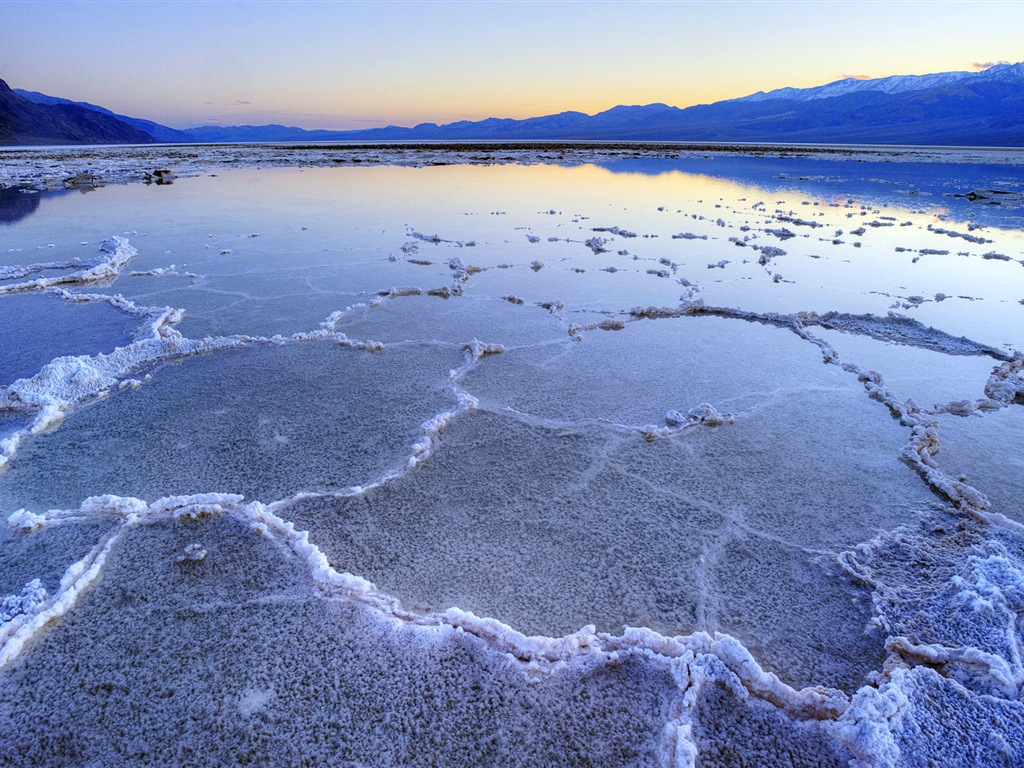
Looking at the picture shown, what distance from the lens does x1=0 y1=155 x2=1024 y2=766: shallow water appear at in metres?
1.91

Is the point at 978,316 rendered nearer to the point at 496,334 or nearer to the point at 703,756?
the point at 496,334

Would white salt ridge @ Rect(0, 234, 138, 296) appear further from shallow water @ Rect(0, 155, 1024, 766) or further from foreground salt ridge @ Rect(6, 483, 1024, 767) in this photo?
foreground salt ridge @ Rect(6, 483, 1024, 767)

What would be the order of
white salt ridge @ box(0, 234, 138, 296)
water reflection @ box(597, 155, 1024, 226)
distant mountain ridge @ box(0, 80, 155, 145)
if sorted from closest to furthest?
white salt ridge @ box(0, 234, 138, 296) → water reflection @ box(597, 155, 1024, 226) → distant mountain ridge @ box(0, 80, 155, 145)

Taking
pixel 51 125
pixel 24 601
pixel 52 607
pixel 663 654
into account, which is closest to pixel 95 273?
pixel 24 601

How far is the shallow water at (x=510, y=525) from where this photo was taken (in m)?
1.91

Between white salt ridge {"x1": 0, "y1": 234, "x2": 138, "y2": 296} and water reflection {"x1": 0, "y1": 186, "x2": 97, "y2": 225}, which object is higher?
water reflection {"x1": 0, "y1": 186, "x2": 97, "y2": 225}

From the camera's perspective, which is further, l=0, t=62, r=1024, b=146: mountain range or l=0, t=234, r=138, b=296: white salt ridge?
l=0, t=62, r=1024, b=146: mountain range

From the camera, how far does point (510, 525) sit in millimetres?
2842

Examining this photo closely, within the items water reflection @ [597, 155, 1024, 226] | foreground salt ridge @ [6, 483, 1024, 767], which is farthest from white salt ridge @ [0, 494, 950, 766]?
water reflection @ [597, 155, 1024, 226]

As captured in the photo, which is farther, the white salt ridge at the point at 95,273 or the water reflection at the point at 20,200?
the water reflection at the point at 20,200

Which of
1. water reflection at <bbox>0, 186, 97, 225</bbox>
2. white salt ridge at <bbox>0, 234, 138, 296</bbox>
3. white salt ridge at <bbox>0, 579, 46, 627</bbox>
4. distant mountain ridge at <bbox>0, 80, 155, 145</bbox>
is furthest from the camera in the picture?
distant mountain ridge at <bbox>0, 80, 155, 145</bbox>

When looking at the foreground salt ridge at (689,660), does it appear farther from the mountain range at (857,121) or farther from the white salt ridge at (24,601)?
the mountain range at (857,121)

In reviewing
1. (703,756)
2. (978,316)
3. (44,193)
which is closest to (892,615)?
(703,756)

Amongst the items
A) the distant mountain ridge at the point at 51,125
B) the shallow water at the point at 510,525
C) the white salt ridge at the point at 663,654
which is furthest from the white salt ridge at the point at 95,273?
the distant mountain ridge at the point at 51,125
